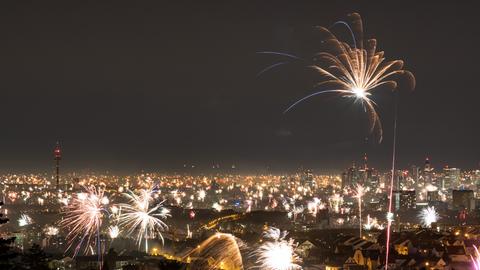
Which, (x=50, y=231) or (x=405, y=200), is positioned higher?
(x=405, y=200)

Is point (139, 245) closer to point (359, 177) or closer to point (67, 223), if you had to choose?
point (67, 223)

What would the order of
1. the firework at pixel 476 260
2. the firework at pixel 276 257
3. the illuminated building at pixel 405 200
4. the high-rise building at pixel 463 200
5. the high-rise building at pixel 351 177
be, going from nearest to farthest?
1. the firework at pixel 276 257
2. the firework at pixel 476 260
3. the high-rise building at pixel 463 200
4. the illuminated building at pixel 405 200
5. the high-rise building at pixel 351 177

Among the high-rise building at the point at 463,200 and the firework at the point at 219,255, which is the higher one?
the high-rise building at the point at 463,200

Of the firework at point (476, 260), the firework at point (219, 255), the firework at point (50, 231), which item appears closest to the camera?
the firework at point (476, 260)

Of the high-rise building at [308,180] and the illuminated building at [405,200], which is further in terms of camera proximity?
the high-rise building at [308,180]

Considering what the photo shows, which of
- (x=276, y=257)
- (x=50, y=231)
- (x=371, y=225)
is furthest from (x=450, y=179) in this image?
(x=276, y=257)

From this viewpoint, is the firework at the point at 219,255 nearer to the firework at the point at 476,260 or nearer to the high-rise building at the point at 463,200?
the firework at the point at 476,260

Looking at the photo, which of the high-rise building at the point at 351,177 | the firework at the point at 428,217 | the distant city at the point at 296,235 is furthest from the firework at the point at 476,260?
the high-rise building at the point at 351,177

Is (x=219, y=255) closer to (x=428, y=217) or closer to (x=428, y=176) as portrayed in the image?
(x=428, y=217)

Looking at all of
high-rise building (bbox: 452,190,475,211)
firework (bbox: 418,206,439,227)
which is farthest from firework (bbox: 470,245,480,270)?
high-rise building (bbox: 452,190,475,211)
